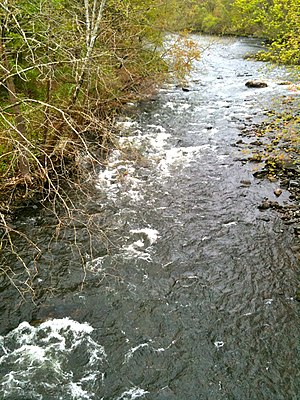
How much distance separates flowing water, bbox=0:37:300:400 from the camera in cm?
621

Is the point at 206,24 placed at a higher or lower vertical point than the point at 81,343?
higher

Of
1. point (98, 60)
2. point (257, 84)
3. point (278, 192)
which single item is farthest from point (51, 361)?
point (257, 84)

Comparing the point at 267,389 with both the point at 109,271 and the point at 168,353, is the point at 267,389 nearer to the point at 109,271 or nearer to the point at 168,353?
the point at 168,353

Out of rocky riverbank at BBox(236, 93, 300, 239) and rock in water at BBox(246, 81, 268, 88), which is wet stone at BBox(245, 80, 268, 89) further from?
rocky riverbank at BBox(236, 93, 300, 239)

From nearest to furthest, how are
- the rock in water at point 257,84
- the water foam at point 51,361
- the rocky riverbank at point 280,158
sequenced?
1. the water foam at point 51,361
2. the rocky riverbank at point 280,158
3. the rock in water at point 257,84

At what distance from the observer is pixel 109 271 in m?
8.61

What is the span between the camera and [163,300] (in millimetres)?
7848

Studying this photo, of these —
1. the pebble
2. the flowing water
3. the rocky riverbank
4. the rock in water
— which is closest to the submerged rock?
the rock in water

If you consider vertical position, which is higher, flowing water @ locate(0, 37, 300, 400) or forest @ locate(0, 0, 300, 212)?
forest @ locate(0, 0, 300, 212)

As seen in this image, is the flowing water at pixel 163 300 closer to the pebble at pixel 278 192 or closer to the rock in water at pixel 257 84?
the pebble at pixel 278 192

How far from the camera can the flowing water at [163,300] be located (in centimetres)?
621

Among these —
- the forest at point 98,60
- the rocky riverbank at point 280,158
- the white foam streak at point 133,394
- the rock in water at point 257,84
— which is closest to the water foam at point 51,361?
the white foam streak at point 133,394

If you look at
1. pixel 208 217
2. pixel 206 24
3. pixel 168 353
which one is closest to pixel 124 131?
pixel 208 217

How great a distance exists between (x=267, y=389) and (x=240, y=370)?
523 mm
